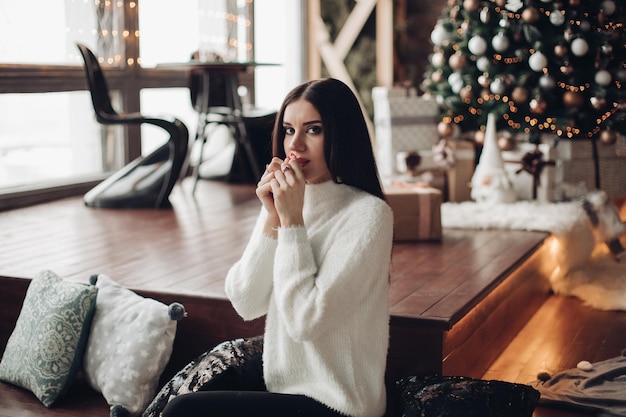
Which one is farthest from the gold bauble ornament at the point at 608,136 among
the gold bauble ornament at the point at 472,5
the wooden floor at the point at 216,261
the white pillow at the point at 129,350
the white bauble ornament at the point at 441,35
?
the white pillow at the point at 129,350

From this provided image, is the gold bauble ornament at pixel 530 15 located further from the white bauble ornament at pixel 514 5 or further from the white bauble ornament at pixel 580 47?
the white bauble ornament at pixel 580 47

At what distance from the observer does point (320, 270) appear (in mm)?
1868

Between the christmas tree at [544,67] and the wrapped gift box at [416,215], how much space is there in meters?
1.72

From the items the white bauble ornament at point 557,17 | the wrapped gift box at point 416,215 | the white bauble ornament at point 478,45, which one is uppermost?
→ the white bauble ornament at point 557,17

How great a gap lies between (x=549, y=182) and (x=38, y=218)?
9.81ft

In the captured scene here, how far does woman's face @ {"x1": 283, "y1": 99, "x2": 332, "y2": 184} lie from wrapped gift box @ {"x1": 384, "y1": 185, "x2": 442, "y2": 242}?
6.84ft

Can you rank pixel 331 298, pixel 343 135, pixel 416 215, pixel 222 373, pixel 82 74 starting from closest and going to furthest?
pixel 331 298
pixel 343 135
pixel 222 373
pixel 416 215
pixel 82 74

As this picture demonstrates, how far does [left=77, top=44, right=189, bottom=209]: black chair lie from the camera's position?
16.2 ft

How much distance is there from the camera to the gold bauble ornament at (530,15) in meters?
5.36

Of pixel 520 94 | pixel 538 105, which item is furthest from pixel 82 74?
pixel 538 105

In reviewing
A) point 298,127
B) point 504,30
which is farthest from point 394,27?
point 298,127

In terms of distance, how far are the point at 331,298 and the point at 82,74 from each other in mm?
4275

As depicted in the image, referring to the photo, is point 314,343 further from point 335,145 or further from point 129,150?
point 129,150

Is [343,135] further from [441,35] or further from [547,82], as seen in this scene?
[441,35]
